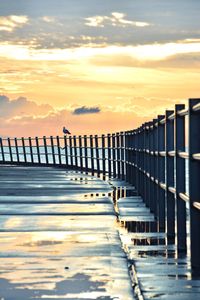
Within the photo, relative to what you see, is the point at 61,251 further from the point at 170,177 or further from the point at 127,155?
the point at 127,155

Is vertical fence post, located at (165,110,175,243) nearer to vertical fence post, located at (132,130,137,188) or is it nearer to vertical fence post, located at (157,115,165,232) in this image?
vertical fence post, located at (157,115,165,232)

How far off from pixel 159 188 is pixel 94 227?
127 cm

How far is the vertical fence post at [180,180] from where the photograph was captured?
809 cm

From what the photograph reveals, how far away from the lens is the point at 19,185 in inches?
743

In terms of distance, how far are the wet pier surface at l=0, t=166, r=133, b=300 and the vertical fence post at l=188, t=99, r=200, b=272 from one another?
0.66 meters

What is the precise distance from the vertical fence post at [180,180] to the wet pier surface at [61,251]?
2.19 feet

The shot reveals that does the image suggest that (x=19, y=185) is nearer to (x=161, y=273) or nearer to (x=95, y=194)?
(x=95, y=194)

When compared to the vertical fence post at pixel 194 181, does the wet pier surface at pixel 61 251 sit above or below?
below

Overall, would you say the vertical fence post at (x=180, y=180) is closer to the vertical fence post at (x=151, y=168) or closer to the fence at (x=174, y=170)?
the fence at (x=174, y=170)

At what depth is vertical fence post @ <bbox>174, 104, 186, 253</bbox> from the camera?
8086 mm

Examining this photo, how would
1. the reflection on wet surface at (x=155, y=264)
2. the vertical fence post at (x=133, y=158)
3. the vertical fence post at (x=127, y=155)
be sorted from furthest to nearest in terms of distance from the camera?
the vertical fence post at (x=127, y=155), the vertical fence post at (x=133, y=158), the reflection on wet surface at (x=155, y=264)

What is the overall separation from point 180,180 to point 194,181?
105cm

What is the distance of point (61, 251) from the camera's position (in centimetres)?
775

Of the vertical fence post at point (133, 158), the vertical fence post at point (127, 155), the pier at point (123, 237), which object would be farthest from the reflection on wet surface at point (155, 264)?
the vertical fence post at point (127, 155)
